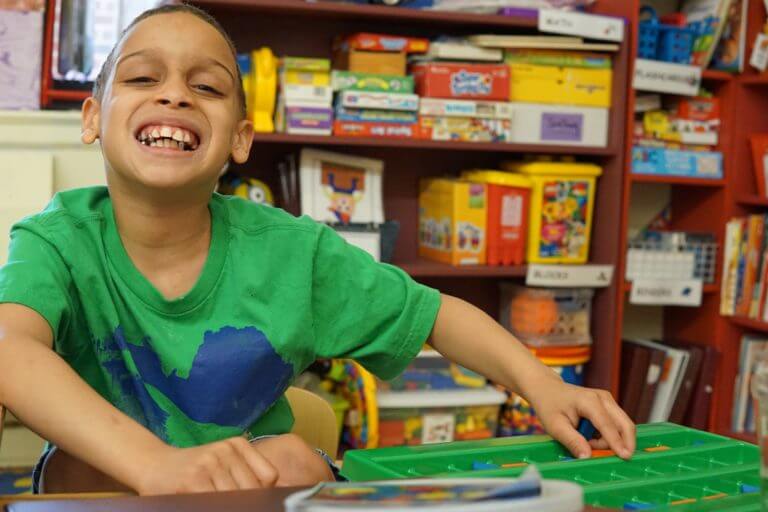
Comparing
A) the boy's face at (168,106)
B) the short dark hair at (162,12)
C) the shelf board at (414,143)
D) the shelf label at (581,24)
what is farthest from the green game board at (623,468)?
the shelf label at (581,24)

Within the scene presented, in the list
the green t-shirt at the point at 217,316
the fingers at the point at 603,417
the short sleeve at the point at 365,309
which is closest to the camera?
the fingers at the point at 603,417

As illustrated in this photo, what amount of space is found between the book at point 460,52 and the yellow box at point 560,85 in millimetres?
65

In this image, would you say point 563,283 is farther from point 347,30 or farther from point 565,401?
point 565,401

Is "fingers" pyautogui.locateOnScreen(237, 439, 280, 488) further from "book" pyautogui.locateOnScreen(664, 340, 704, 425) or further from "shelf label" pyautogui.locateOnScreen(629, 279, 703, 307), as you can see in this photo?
"book" pyautogui.locateOnScreen(664, 340, 704, 425)

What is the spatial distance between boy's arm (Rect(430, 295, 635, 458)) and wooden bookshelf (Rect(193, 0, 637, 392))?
1.40 meters

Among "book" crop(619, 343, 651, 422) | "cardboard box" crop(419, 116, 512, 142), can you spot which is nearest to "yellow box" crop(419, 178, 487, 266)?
"cardboard box" crop(419, 116, 512, 142)

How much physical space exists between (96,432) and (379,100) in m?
1.85

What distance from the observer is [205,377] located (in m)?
1.05

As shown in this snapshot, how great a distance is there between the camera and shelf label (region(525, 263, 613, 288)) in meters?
2.65

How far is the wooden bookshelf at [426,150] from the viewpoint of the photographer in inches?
103

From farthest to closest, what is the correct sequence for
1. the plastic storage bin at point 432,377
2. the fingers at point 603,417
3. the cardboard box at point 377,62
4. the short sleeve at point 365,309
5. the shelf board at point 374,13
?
the plastic storage bin at point 432,377, the cardboard box at point 377,62, the shelf board at point 374,13, the short sleeve at point 365,309, the fingers at point 603,417

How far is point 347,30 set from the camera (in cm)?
283

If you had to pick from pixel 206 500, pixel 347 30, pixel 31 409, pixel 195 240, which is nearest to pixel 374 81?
pixel 347 30

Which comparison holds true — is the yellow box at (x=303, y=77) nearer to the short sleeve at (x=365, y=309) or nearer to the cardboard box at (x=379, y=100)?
the cardboard box at (x=379, y=100)
